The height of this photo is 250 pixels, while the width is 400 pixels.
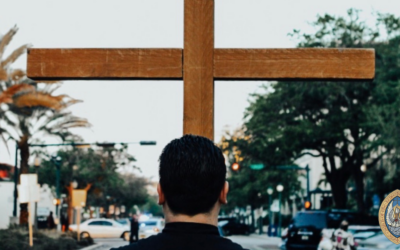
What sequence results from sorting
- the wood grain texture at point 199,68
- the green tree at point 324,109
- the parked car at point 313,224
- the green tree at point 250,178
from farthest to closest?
the green tree at point 250,178 → the green tree at point 324,109 → the parked car at point 313,224 → the wood grain texture at point 199,68

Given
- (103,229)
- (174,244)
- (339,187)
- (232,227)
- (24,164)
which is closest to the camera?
(174,244)

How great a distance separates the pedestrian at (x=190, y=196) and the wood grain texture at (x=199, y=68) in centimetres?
243

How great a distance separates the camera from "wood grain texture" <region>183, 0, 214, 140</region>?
16.9ft

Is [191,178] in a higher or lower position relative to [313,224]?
higher

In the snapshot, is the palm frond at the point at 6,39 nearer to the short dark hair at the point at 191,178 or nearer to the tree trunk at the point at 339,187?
the tree trunk at the point at 339,187

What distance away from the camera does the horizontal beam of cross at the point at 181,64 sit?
17.5 feet

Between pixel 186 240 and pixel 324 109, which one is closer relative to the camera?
pixel 186 240

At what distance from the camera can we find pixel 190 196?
2617 mm

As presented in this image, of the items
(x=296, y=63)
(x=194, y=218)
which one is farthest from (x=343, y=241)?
(x=194, y=218)

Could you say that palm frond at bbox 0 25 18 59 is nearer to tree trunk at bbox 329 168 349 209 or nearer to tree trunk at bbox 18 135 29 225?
tree trunk at bbox 18 135 29 225

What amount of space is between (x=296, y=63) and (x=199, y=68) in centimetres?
68

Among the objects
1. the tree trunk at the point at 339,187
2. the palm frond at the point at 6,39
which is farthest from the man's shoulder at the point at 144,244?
the tree trunk at the point at 339,187

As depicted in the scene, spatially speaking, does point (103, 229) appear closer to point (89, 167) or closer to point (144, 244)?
point (89, 167)

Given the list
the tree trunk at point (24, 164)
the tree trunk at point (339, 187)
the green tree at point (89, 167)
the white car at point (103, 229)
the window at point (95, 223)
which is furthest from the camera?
the green tree at point (89, 167)
